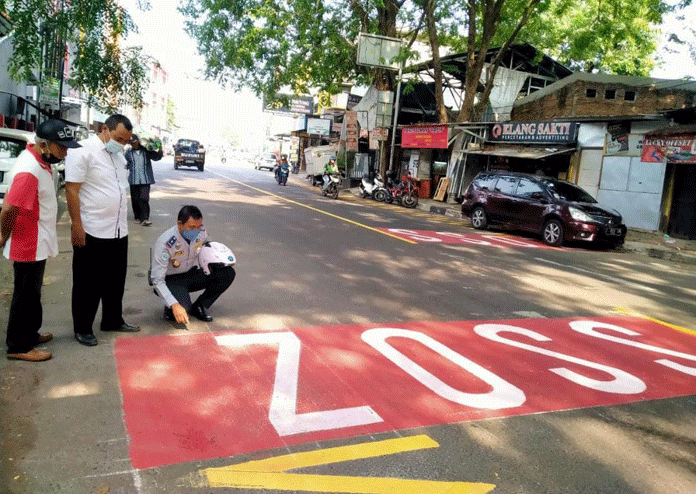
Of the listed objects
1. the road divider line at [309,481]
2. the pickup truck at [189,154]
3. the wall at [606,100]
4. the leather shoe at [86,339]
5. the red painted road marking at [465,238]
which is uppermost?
the wall at [606,100]

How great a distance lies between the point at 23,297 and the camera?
423 centimetres

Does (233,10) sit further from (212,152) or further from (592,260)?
(212,152)

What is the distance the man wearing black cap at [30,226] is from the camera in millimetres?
4098

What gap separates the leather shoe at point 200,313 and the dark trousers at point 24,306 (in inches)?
60.7

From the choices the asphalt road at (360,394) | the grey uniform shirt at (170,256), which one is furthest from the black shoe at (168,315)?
the grey uniform shirt at (170,256)

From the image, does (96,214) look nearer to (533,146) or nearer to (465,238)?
(465,238)

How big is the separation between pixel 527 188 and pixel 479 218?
1806mm

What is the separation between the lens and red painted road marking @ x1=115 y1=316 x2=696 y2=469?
352cm

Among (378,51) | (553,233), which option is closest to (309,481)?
(553,233)

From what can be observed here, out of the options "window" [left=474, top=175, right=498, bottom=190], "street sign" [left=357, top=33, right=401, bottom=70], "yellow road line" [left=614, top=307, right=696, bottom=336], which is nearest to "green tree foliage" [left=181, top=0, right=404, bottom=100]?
"street sign" [left=357, top=33, right=401, bottom=70]

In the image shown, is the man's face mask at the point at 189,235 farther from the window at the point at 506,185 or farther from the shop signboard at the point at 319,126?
the shop signboard at the point at 319,126

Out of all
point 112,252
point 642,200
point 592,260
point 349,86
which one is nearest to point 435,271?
point 592,260

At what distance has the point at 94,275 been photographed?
4.71 meters

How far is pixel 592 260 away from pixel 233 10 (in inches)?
869
